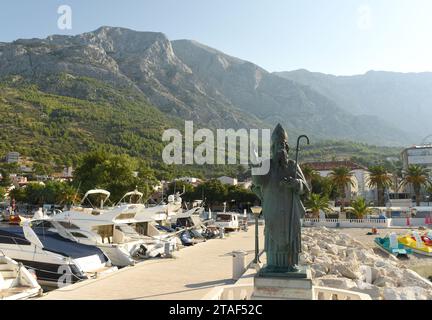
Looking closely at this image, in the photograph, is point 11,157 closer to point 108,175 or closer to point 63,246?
point 108,175

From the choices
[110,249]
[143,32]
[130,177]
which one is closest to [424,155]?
[130,177]

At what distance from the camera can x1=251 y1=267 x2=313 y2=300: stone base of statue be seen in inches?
231

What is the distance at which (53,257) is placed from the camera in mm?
14180

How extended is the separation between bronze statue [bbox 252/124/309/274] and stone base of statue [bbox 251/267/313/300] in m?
0.06

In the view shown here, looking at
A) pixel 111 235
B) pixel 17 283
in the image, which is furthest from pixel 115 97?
pixel 17 283

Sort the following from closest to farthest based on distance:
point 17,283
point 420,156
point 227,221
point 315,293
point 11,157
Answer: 1. point 315,293
2. point 17,283
3. point 227,221
4. point 420,156
5. point 11,157

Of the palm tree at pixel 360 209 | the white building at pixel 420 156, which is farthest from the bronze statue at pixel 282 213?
the white building at pixel 420 156

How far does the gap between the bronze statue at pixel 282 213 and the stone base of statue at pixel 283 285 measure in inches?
2.5

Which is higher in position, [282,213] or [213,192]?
[282,213]

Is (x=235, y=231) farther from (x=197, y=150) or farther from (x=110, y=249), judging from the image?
(x=197, y=150)

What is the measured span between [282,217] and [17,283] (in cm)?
904

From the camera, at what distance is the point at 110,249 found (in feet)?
55.7
